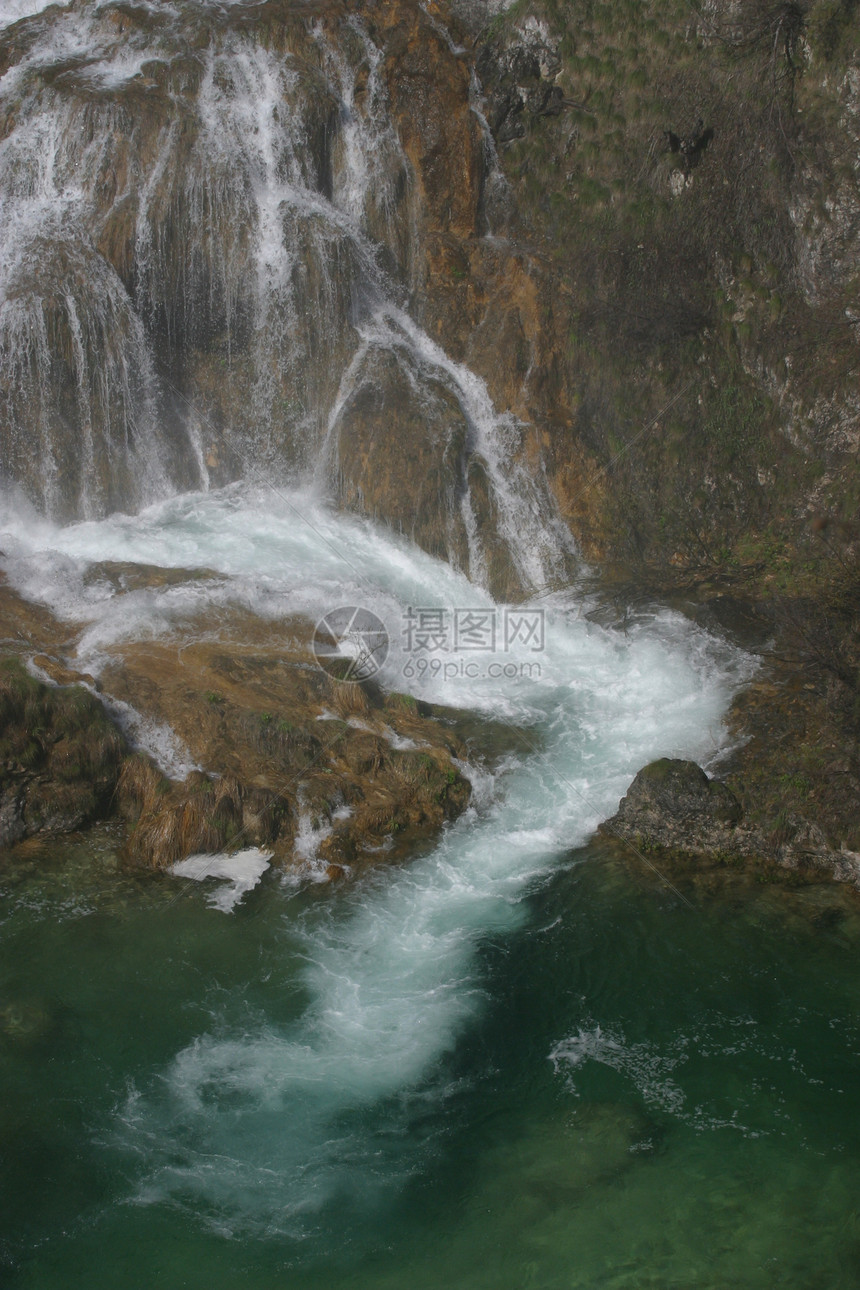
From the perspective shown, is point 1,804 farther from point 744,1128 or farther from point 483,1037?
point 744,1128

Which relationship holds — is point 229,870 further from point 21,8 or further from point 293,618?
point 21,8

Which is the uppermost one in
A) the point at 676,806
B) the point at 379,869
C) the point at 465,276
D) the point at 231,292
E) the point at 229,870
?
the point at 465,276

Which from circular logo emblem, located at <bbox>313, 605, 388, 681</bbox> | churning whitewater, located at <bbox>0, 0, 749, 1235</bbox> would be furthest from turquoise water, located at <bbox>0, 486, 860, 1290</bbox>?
circular logo emblem, located at <bbox>313, 605, 388, 681</bbox>

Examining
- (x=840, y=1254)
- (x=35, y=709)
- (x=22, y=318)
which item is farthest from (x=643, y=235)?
(x=840, y=1254)

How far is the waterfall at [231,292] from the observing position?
44.0ft

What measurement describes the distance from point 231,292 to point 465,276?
3570 millimetres

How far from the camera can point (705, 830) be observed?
352 inches

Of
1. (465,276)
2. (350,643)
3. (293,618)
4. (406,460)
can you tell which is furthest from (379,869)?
(465,276)

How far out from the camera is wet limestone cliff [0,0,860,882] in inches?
519

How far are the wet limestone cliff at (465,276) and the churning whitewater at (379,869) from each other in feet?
3.06

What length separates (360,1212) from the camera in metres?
5.72

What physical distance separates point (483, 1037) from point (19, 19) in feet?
56.9

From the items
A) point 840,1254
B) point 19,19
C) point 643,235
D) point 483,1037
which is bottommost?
point 840,1254

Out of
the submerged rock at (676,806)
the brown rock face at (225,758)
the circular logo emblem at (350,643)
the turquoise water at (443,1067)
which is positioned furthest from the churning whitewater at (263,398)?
the turquoise water at (443,1067)
